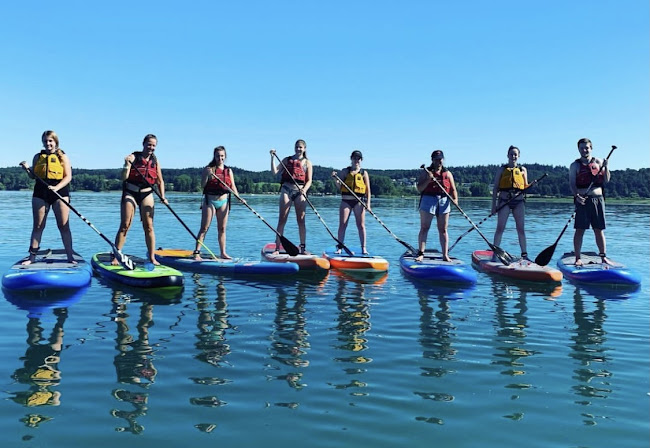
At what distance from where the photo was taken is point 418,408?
4.32 metres

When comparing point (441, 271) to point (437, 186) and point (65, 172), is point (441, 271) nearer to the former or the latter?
point (437, 186)

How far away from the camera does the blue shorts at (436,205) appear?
1103cm

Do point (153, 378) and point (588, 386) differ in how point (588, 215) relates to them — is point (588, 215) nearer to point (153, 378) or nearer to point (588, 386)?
point (588, 386)

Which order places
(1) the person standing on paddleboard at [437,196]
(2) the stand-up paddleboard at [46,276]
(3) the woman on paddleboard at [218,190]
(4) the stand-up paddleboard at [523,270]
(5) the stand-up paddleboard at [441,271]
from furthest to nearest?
(3) the woman on paddleboard at [218,190]
(1) the person standing on paddleboard at [437,196]
(4) the stand-up paddleboard at [523,270]
(5) the stand-up paddleboard at [441,271]
(2) the stand-up paddleboard at [46,276]

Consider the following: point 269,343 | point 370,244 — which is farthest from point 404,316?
point 370,244

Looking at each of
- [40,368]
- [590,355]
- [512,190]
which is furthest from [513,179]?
[40,368]

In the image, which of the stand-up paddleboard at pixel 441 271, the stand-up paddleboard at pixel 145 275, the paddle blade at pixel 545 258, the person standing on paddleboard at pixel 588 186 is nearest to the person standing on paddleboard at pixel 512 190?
the paddle blade at pixel 545 258

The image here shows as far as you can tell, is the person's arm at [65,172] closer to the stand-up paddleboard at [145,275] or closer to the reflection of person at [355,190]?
the stand-up paddleboard at [145,275]

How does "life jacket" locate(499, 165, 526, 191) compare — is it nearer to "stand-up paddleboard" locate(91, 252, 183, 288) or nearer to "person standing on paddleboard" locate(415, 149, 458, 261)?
"person standing on paddleboard" locate(415, 149, 458, 261)

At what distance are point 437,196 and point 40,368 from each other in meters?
8.19

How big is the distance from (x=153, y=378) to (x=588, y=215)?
9.38 m

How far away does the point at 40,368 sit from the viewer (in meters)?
5.07

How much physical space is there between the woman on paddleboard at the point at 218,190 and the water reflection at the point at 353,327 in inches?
112

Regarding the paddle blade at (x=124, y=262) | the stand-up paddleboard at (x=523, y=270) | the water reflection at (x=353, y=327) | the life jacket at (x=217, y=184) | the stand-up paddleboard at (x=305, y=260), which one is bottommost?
the water reflection at (x=353, y=327)
